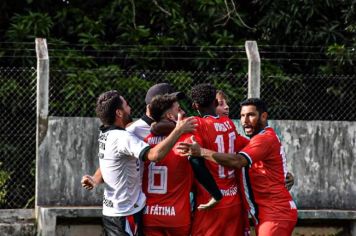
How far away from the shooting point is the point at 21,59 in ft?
44.9

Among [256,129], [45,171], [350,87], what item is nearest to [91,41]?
[45,171]

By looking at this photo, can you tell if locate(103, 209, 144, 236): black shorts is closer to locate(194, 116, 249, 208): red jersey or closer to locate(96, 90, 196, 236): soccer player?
locate(96, 90, 196, 236): soccer player

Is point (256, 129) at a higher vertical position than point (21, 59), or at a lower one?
lower

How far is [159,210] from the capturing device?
8.48 metres

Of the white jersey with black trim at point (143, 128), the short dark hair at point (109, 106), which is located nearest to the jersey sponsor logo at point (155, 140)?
the white jersey with black trim at point (143, 128)

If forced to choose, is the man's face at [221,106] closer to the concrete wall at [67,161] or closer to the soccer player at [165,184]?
the soccer player at [165,184]

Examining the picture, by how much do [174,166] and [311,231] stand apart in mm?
3975

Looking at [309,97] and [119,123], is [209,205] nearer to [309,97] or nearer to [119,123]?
[119,123]

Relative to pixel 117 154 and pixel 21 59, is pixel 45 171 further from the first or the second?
pixel 117 154

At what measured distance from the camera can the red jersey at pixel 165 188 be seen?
27.8 feet

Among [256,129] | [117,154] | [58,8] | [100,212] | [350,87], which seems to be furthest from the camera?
[58,8]

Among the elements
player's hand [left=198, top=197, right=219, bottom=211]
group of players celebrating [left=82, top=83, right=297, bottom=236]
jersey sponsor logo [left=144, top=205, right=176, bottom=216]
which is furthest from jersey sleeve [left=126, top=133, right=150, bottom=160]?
player's hand [left=198, top=197, right=219, bottom=211]

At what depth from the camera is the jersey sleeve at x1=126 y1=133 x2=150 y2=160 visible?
805cm

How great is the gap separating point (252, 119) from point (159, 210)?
1207mm
